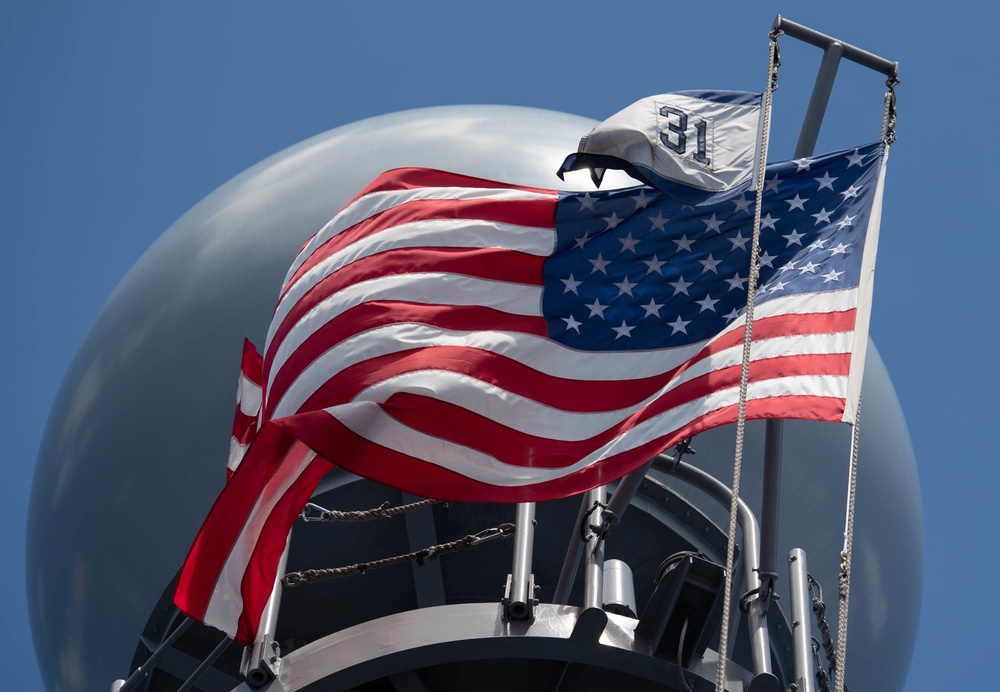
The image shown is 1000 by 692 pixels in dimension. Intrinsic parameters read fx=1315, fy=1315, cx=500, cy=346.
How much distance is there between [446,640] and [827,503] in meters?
3.48

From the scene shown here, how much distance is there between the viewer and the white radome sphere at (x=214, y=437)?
8.32 meters

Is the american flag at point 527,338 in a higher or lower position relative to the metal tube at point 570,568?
higher

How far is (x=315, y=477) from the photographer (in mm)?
6375

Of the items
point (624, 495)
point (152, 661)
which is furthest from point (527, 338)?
point (152, 661)

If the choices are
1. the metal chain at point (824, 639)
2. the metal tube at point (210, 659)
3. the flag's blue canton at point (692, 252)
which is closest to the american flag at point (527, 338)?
the flag's blue canton at point (692, 252)

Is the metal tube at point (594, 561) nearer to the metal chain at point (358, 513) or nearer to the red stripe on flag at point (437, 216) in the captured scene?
the metal chain at point (358, 513)

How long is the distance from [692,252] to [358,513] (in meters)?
2.35

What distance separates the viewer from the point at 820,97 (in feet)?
25.4

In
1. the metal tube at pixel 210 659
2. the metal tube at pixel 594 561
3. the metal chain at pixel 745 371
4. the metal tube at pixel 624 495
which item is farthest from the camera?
the metal tube at pixel 210 659

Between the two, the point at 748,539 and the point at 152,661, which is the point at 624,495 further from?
the point at 152,661

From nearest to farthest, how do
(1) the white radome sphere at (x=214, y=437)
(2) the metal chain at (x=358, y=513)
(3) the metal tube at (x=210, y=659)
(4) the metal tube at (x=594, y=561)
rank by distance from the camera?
(4) the metal tube at (x=594, y=561)
(3) the metal tube at (x=210, y=659)
(2) the metal chain at (x=358, y=513)
(1) the white radome sphere at (x=214, y=437)

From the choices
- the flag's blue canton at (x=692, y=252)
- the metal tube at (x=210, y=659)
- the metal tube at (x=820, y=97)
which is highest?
the metal tube at (x=820, y=97)

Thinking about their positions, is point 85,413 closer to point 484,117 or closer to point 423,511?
point 423,511

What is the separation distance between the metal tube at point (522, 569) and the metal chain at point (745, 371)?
2.84ft
